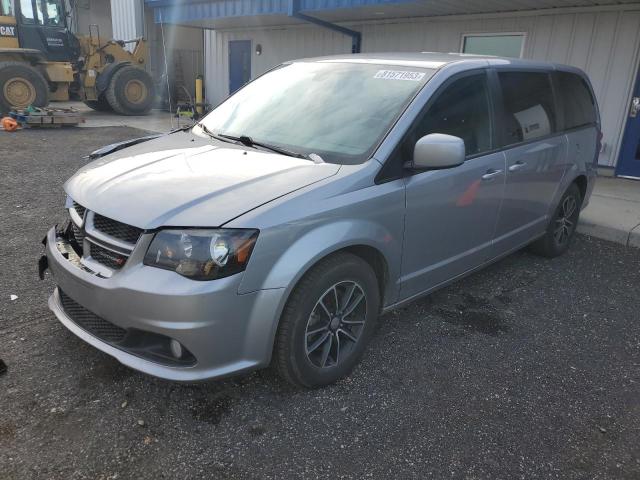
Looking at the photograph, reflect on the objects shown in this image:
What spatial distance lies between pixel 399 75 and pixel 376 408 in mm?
2024

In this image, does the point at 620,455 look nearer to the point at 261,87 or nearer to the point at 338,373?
the point at 338,373

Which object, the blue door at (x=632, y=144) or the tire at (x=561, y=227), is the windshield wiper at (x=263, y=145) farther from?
the blue door at (x=632, y=144)

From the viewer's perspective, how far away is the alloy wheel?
2729mm

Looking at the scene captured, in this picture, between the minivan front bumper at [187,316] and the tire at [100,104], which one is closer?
the minivan front bumper at [187,316]

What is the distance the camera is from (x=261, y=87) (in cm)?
393

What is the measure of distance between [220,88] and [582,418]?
15.2 m

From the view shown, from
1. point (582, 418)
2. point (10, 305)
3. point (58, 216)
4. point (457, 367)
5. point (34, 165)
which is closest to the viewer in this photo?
point (582, 418)

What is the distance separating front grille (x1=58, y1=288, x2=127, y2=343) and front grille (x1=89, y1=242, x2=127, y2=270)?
28 cm

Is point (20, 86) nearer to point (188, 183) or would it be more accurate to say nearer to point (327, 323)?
point (188, 183)

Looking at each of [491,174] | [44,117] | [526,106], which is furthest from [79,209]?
[44,117]

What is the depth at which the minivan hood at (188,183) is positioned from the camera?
2.38 meters

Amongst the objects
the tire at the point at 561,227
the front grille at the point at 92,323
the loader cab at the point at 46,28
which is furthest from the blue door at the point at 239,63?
the front grille at the point at 92,323

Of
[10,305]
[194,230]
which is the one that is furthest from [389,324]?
[10,305]

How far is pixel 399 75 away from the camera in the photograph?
3320 millimetres
